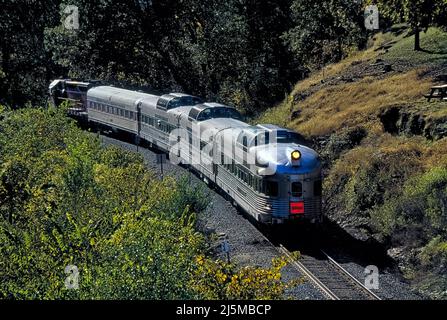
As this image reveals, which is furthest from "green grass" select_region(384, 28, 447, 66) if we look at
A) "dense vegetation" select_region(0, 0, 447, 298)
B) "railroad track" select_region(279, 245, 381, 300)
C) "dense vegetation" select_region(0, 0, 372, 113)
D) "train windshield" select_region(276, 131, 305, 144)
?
"railroad track" select_region(279, 245, 381, 300)

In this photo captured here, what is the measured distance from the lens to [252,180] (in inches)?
1035

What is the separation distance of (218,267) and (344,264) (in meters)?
9.25

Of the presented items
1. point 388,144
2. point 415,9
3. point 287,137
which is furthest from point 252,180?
point 415,9

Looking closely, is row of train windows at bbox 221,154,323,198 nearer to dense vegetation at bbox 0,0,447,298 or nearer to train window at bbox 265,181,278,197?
train window at bbox 265,181,278,197

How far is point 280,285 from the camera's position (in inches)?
599

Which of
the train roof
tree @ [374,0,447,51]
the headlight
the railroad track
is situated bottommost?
the railroad track

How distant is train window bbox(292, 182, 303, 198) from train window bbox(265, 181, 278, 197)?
2.08 feet

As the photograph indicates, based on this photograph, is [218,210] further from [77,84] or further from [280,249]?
[77,84]

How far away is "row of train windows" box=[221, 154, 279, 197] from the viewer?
82.3 ft

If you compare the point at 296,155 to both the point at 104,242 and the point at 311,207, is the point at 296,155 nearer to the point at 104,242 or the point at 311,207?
the point at 311,207

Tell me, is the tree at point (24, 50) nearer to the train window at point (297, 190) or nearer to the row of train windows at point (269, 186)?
the row of train windows at point (269, 186)

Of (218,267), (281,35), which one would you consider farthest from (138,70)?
(218,267)

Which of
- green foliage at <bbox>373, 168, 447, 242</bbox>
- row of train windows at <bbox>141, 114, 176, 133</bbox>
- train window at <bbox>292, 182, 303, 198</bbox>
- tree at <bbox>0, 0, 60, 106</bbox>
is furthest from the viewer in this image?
tree at <bbox>0, 0, 60, 106</bbox>
